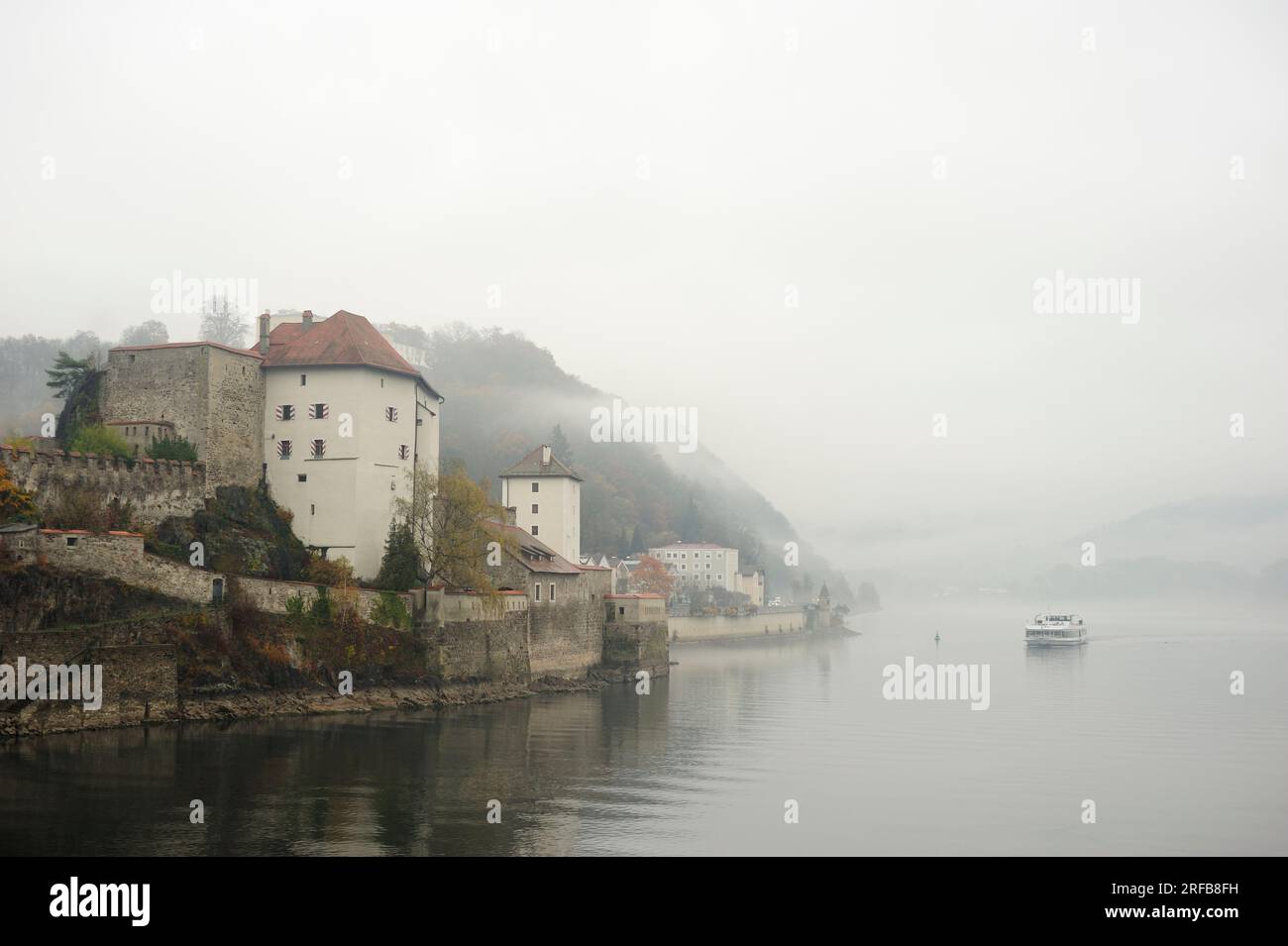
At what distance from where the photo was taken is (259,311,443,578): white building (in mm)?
48219

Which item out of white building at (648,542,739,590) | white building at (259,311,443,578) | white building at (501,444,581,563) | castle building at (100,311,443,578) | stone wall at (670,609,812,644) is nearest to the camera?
castle building at (100,311,443,578)

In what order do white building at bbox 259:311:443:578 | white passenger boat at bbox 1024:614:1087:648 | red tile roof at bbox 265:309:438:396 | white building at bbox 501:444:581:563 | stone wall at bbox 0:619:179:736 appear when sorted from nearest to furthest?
stone wall at bbox 0:619:179:736 → white building at bbox 259:311:443:578 → red tile roof at bbox 265:309:438:396 → white building at bbox 501:444:581:563 → white passenger boat at bbox 1024:614:1087:648

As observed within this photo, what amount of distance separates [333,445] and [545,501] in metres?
20.5

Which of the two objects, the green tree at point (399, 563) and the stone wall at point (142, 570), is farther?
the green tree at point (399, 563)

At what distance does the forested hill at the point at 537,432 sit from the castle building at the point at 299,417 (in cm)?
6546

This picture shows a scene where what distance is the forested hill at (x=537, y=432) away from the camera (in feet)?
442

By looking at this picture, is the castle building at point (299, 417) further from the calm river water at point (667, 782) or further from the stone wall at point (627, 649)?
the stone wall at point (627, 649)

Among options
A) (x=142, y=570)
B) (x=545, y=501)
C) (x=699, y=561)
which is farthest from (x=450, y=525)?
(x=699, y=561)

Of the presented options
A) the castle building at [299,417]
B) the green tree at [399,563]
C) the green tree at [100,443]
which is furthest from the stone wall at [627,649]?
the green tree at [100,443]

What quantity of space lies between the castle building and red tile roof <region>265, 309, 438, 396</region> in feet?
0.22

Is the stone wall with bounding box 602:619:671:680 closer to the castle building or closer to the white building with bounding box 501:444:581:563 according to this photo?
the white building with bounding box 501:444:581:563

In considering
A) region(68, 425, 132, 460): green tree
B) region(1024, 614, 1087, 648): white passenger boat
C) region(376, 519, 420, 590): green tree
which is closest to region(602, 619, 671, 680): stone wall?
region(376, 519, 420, 590): green tree

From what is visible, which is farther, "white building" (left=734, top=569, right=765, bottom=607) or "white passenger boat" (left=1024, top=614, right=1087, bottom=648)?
"white building" (left=734, top=569, right=765, bottom=607)
